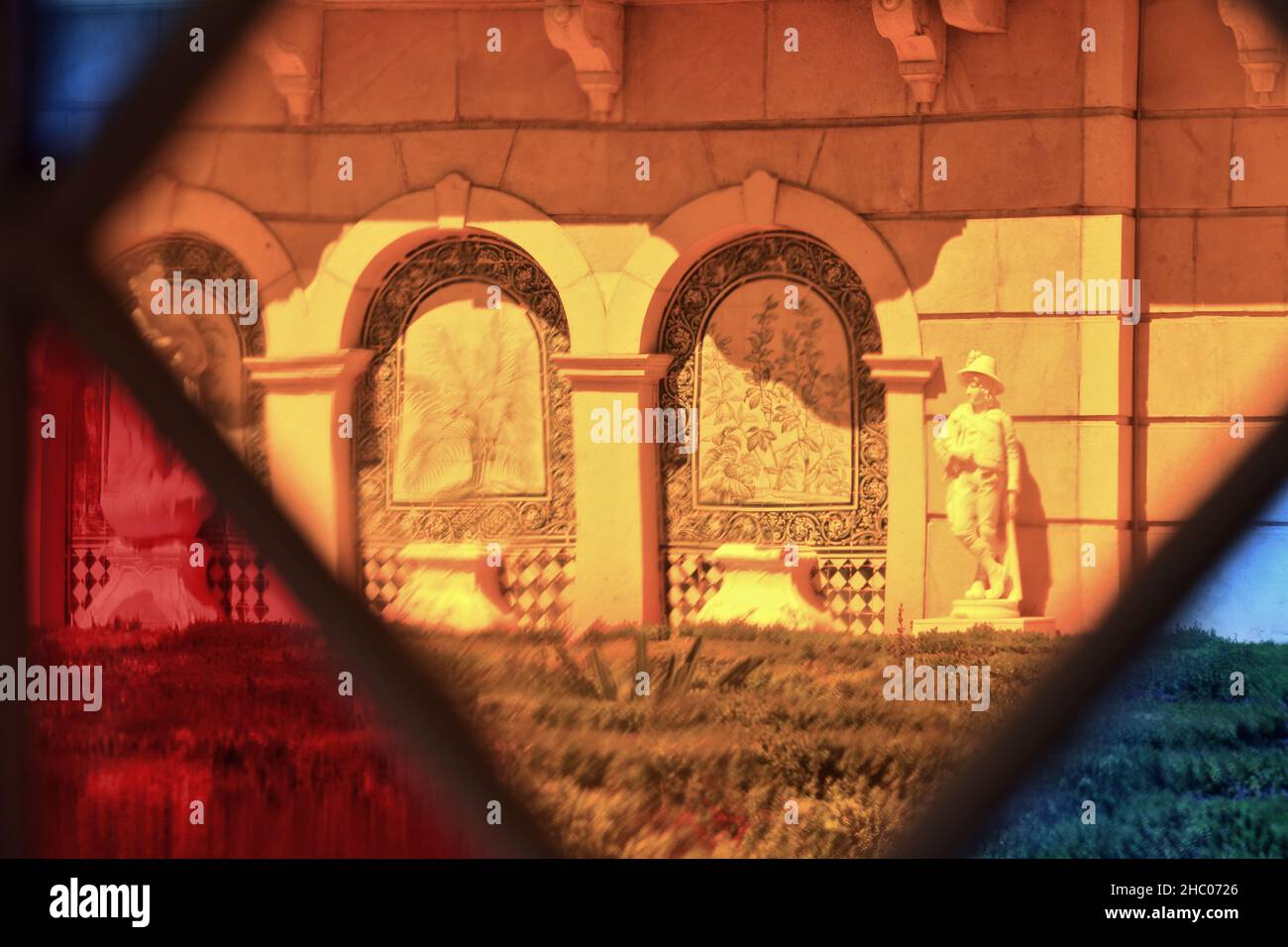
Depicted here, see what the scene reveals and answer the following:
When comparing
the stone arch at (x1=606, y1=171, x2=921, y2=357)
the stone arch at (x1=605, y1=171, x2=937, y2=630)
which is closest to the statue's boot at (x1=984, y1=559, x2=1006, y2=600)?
the stone arch at (x1=605, y1=171, x2=937, y2=630)

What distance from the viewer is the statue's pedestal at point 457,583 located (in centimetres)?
594

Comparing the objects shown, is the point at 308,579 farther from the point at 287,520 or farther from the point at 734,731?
the point at 734,731

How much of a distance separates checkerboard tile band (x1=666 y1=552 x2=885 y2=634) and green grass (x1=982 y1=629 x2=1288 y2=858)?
1507 millimetres

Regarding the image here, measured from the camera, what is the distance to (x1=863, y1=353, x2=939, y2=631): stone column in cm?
588

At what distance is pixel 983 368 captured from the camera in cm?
564

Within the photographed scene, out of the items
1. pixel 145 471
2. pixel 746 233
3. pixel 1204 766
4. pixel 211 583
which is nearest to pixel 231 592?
pixel 211 583

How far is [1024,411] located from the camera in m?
5.76

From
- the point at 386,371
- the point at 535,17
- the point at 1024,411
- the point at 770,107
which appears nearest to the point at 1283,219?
the point at 1024,411

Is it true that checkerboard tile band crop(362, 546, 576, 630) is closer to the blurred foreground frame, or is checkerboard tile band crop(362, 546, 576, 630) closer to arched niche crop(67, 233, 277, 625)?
arched niche crop(67, 233, 277, 625)

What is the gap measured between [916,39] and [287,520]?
5514mm

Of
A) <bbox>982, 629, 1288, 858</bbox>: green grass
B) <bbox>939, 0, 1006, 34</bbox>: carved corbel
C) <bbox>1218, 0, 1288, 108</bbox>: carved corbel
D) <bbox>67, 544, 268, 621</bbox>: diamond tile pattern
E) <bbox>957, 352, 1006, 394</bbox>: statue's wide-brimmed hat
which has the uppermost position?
<bbox>939, 0, 1006, 34</bbox>: carved corbel
